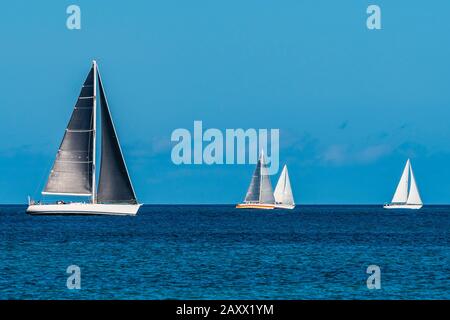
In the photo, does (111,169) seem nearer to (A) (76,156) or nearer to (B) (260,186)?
(A) (76,156)

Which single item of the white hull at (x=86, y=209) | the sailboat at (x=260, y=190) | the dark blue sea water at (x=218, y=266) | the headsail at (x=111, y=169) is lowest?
the dark blue sea water at (x=218, y=266)

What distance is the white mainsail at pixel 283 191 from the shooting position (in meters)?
178

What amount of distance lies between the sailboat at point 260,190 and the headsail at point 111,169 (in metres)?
68.9

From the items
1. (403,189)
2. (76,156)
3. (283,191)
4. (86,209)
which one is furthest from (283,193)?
(76,156)

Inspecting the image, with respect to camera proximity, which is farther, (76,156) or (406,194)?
(406,194)

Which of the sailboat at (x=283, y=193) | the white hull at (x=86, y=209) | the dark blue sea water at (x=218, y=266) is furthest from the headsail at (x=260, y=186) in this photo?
the dark blue sea water at (x=218, y=266)

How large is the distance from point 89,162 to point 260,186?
255 ft

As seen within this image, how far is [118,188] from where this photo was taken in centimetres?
9500

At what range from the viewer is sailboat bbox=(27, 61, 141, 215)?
310ft

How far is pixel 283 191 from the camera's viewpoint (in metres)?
180

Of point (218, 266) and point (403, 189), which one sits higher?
point (403, 189)

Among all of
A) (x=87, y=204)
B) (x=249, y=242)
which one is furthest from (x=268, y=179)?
(x=249, y=242)

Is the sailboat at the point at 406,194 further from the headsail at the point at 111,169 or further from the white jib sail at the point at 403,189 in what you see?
the headsail at the point at 111,169

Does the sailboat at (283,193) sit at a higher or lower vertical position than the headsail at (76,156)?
higher
